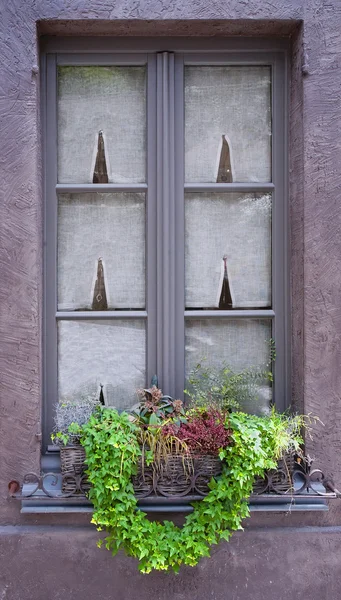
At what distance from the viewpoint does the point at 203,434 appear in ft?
10.3

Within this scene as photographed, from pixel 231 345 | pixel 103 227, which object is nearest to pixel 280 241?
pixel 231 345

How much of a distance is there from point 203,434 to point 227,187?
1.55m

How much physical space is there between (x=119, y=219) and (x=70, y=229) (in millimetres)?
321

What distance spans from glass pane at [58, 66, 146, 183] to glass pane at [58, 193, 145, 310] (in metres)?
0.15

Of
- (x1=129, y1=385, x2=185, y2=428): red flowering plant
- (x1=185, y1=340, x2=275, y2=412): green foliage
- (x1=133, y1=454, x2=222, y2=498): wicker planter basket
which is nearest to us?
(x1=133, y1=454, x2=222, y2=498): wicker planter basket

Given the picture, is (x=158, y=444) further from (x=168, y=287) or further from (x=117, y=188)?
(x=117, y=188)

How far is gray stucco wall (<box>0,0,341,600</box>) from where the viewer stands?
3.34 metres

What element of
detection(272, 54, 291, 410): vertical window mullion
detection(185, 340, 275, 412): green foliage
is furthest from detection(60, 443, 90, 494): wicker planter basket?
detection(272, 54, 291, 410): vertical window mullion

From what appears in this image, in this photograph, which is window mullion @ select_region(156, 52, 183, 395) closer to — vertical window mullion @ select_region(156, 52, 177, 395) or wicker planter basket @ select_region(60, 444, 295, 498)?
vertical window mullion @ select_region(156, 52, 177, 395)

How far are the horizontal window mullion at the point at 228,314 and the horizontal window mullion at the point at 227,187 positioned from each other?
777 mm

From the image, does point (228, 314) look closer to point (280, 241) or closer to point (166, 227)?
point (280, 241)

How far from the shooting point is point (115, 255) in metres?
3.64

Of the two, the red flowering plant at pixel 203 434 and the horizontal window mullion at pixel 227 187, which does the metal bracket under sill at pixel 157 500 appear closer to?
the red flowering plant at pixel 203 434

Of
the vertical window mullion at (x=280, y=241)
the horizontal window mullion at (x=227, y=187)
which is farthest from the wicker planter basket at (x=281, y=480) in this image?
the horizontal window mullion at (x=227, y=187)
